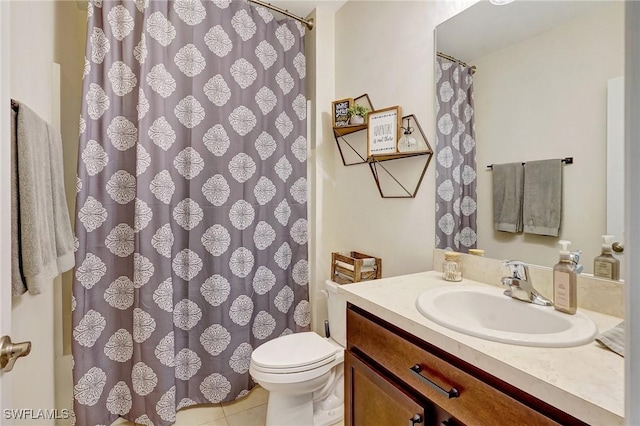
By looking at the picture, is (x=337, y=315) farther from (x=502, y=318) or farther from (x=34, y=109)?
(x=34, y=109)

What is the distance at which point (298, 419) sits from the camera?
1.56 m

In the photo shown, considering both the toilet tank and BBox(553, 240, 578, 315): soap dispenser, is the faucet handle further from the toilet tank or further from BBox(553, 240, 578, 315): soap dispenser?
the toilet tank

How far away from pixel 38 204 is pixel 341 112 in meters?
1.56

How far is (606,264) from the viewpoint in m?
0.97

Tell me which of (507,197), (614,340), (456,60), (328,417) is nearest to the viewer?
(614,340)

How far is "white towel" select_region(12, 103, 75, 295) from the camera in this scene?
3.25 ft

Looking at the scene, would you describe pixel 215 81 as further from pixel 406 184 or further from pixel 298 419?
pixel 298 419

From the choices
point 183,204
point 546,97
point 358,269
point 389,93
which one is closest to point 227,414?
point 358,269

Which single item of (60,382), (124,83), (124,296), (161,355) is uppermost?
(124,83)

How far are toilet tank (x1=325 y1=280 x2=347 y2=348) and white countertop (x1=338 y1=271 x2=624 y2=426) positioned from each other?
0.81 m

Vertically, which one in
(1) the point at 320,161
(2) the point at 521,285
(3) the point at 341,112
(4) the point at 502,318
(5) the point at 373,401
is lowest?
(5) the point at 373,401

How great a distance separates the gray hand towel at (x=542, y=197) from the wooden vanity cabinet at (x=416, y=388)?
0.66 m

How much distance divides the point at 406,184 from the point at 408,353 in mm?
984

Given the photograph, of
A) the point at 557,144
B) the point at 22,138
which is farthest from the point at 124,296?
the point at 557,144
